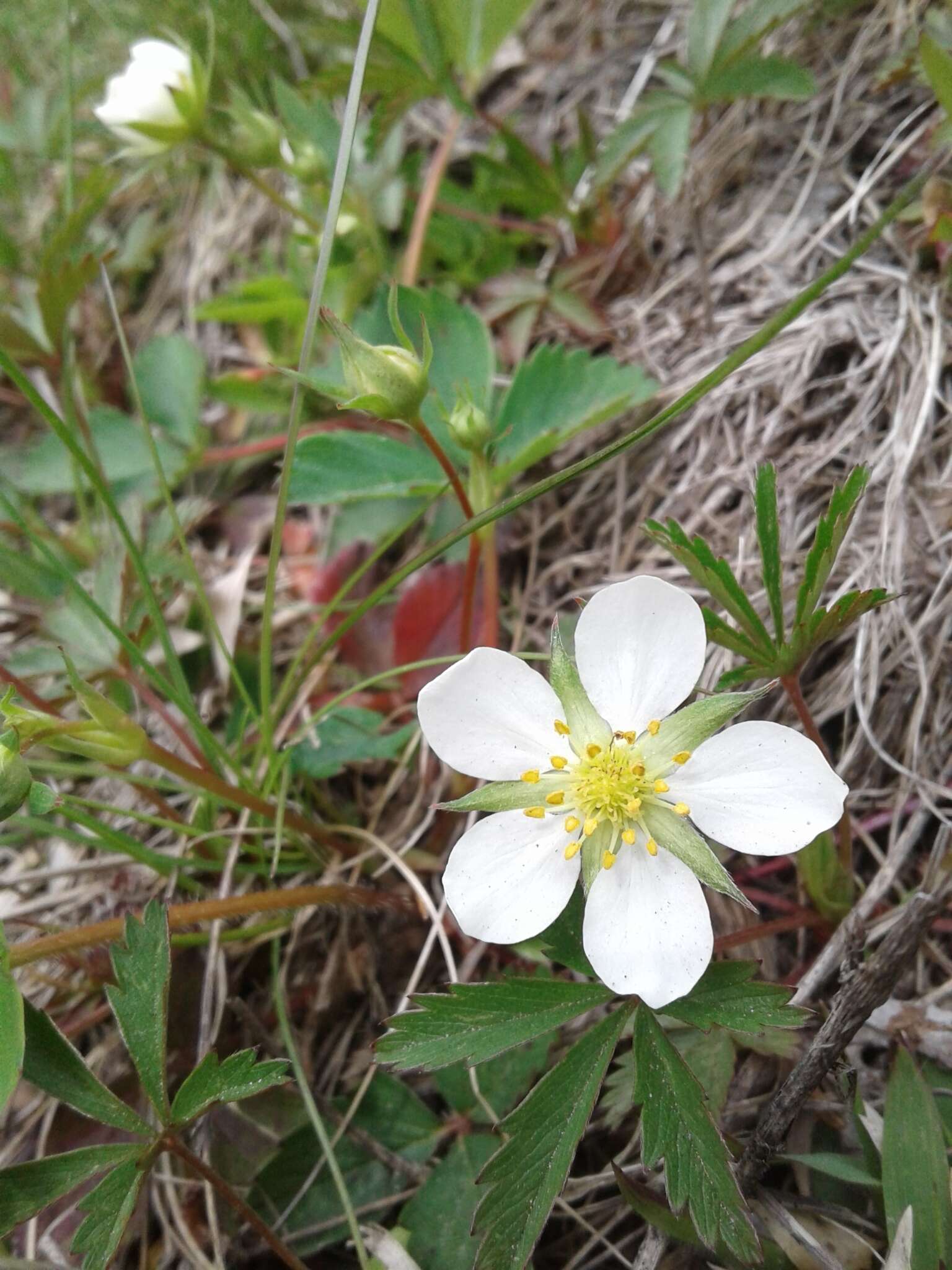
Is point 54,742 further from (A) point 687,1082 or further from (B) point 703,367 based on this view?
(B) point 703,367

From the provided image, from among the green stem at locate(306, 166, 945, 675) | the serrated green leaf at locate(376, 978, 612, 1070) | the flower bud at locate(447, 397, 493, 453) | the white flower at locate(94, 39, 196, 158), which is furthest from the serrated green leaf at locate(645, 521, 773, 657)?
the white flower at locate(94, 39, 196, 158)

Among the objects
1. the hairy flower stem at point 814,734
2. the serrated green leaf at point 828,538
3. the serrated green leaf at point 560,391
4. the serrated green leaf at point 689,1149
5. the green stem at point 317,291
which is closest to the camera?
the serrated green leaf at point 689,1149

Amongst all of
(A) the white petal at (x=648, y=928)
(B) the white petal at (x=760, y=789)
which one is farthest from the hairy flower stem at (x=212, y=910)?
(B) the white petal at (x=760, y=789)

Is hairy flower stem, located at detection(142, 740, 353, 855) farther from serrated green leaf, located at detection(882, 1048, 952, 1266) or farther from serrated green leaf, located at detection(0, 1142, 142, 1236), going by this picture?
serrated green leaf, located at detection(882, 1048, 952, 1266)

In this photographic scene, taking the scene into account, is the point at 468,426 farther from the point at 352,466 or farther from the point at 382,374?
the point at 352,466

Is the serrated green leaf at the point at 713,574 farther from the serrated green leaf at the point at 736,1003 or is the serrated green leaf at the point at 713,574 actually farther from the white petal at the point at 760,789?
the serrated green leaf at the point at 736,1003

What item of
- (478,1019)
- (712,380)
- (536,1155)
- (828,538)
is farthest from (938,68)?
(536,1155)

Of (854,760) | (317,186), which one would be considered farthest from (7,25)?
(854,760)
